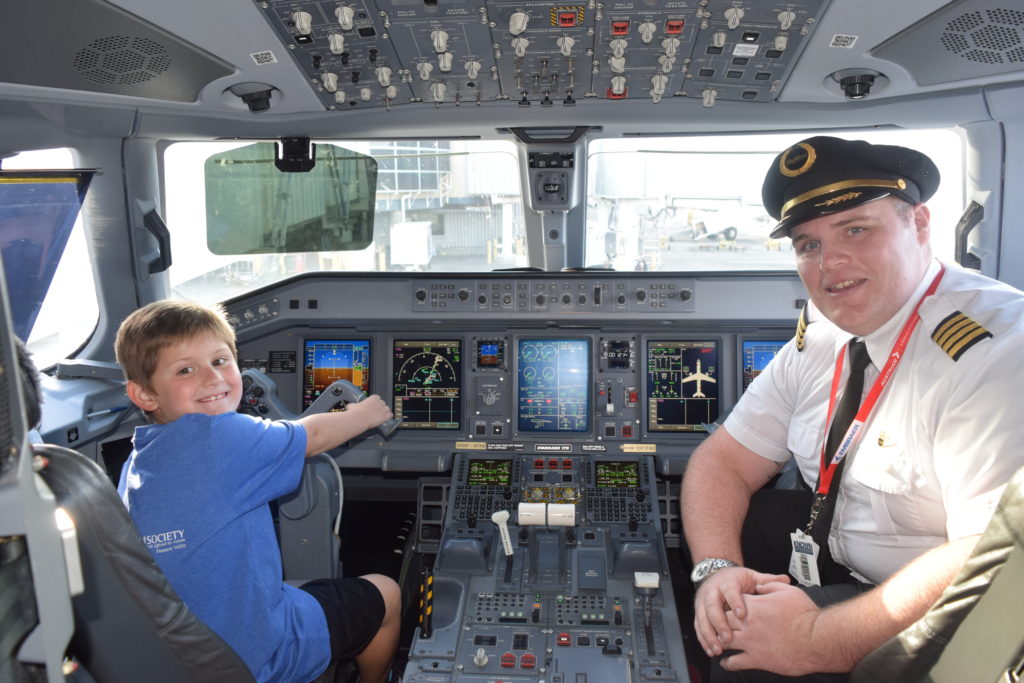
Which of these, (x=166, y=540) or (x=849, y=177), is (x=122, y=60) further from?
(x=849, y=177)

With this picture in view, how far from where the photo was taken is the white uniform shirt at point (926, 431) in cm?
121

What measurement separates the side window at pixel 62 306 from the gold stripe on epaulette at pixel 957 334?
3028mm

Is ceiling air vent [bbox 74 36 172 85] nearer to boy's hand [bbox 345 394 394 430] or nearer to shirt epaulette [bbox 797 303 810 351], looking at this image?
boy's hand [bbox 345 394 394 430]

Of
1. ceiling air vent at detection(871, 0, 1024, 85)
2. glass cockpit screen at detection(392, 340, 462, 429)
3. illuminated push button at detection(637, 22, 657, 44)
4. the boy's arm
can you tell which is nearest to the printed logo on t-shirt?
the boy's arm

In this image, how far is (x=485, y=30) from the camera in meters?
2.35

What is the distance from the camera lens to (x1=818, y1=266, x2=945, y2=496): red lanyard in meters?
1.48

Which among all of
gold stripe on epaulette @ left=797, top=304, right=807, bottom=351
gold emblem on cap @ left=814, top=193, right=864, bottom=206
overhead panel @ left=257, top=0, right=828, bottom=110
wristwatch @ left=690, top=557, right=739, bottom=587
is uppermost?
overhead panel @ left=257, top=0, right=828, bottom=110

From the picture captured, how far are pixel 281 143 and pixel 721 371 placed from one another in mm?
2360

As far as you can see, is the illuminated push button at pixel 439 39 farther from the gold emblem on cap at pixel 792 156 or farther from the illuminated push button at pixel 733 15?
the gold emblem on cap at pixel 792 156

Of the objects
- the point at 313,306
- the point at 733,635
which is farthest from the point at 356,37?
the point at 733,635

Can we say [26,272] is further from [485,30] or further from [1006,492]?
[1006,492]

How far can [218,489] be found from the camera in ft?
4.84

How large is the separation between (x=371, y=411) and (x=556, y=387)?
3.64 feet

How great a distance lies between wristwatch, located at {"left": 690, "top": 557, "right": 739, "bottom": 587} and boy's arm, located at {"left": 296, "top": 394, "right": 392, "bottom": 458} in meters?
0.97
